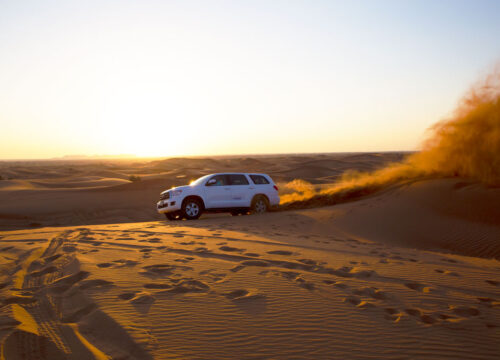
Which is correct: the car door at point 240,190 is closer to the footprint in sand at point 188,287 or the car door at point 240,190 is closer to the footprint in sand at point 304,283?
the footprint in sand at point 304,283

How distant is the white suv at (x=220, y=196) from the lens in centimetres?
1445

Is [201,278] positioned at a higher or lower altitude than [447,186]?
lower

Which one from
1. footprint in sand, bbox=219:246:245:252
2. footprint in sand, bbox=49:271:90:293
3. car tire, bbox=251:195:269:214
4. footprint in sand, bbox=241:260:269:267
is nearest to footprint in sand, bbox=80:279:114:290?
footprint in sand, bbox=49:271:90:293

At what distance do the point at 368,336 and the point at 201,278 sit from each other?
2.62 meters

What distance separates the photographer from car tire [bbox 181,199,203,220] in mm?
14461

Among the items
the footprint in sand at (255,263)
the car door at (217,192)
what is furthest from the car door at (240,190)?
the footprint in sand at (255,263)

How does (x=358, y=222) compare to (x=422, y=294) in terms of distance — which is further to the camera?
(x=358, y=222)

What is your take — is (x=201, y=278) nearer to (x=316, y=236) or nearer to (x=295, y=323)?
(x=295, y=323)

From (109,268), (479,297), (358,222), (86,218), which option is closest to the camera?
(479,297)

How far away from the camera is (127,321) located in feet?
13.4

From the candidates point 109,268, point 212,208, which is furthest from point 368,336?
point 212,208

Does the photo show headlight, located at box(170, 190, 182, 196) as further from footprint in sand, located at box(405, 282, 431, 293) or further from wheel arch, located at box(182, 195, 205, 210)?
footprint in sand, located at box(405, 282, 431, 293)

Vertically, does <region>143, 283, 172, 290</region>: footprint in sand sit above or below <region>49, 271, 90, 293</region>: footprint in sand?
above

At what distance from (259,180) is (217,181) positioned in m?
1.86
